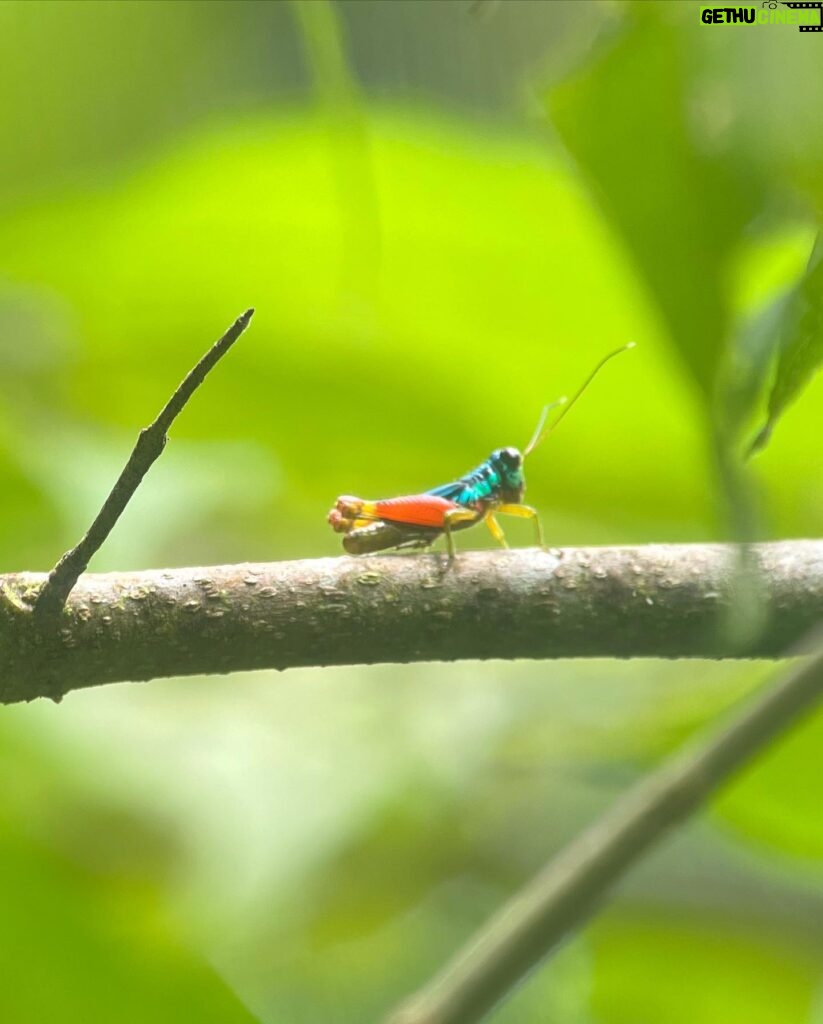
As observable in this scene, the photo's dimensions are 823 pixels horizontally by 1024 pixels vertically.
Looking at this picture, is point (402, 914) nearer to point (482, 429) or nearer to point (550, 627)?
point (482, 429)

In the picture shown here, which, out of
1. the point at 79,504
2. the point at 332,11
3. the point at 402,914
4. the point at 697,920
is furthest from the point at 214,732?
the point at 332,11

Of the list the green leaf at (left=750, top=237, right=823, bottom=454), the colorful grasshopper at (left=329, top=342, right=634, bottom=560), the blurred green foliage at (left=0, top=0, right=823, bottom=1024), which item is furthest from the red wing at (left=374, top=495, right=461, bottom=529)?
the green leaf at (left=750, top=237, right=823, bottom=454)

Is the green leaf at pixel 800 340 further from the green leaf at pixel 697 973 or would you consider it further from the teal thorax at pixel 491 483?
the green leaf at pixel 697 973

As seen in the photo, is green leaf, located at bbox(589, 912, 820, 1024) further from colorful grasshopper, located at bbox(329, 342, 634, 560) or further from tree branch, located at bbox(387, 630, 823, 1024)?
tree branch, located at bbox(387, 630, 823, 1024)

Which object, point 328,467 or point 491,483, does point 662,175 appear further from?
point 328,467

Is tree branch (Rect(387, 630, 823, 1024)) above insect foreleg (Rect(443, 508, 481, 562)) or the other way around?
the other way around

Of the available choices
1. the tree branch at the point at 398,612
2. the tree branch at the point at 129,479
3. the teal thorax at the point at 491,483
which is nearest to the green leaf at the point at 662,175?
the tree branch at the point at 129,479

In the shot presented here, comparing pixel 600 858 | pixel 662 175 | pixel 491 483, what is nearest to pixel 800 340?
pixel 662 175
